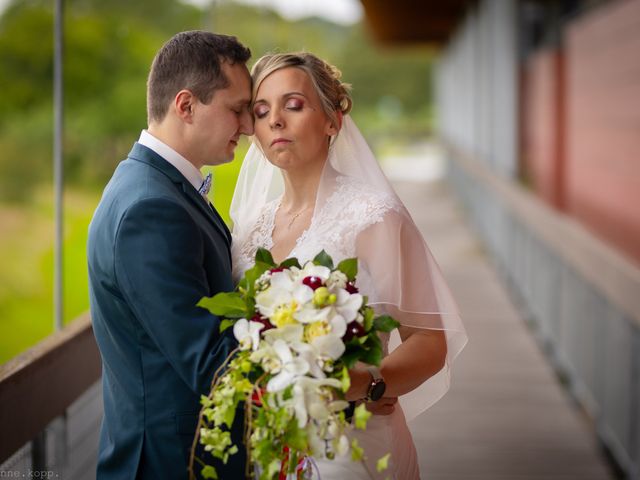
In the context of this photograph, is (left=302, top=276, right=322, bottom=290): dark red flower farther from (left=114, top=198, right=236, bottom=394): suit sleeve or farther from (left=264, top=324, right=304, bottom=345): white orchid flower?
(left=114, top=198, right=236, bottom=394): suit sleeve

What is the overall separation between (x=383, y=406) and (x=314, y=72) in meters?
0.89

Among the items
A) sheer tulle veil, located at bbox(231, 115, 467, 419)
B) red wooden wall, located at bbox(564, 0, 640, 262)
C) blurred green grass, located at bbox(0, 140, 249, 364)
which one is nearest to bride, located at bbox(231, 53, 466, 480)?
sheer tulle veil, located at bbox(231, 115, 467, 419)

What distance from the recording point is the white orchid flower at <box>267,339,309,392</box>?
5.78 feet

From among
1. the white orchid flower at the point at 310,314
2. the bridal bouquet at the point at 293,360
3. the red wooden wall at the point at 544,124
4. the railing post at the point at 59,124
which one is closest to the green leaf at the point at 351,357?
the bridal bouquet at the point at 293,360

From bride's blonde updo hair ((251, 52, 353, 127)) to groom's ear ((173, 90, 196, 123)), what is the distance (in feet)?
0.85

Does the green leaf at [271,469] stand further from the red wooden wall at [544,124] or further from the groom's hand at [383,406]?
the red wooden wall at [544,124]

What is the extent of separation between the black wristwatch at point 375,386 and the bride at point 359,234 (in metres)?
0.05

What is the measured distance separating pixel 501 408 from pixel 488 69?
8332 millimetres

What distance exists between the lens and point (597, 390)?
4.88 metres

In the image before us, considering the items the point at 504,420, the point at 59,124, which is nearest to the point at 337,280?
the point at 59,124

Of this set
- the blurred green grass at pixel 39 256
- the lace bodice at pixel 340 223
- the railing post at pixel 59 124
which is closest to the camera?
the lace bodice at pixel 340 223

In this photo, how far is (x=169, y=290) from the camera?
201cm

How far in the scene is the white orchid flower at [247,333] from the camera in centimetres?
182

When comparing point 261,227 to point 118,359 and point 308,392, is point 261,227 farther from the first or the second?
point 308,392
